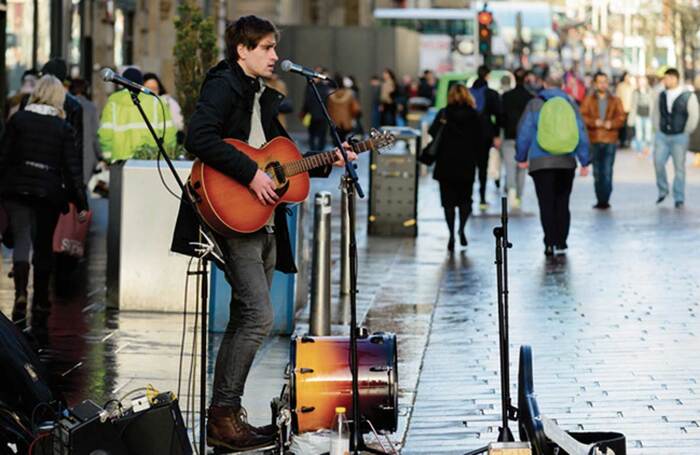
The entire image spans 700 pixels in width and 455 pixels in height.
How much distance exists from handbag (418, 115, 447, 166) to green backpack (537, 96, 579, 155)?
4.07 ft

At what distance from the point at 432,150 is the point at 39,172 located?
6864mm

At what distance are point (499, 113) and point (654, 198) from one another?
3104 millimetres

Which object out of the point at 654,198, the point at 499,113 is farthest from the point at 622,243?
the point at 654,198

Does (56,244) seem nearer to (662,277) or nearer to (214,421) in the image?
(662,277)

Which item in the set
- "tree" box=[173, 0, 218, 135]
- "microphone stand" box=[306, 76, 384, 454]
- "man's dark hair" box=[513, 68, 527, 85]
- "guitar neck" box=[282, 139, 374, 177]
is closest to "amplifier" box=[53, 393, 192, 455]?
"microphone stand" box=[306, 76, 384, 454]

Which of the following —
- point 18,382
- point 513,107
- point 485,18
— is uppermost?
point 485,18

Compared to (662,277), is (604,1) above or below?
above

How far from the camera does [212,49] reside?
1603 centimetres

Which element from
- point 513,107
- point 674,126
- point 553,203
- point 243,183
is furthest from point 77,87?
point 243,183

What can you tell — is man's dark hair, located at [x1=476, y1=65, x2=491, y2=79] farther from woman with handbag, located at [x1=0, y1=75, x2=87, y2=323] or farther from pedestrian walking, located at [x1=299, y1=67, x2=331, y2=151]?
woman with handbag, located at [x1=0, y1=75, x2=87, y2=323]

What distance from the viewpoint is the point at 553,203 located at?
59.8ft

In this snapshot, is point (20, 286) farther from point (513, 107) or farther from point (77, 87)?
point (513, 107)

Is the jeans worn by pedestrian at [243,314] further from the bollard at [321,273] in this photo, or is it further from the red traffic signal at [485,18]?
the red traffic signal at [485,18]

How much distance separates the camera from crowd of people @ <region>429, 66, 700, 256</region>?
18.1 metres
